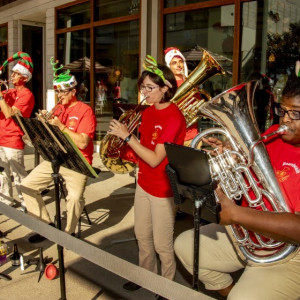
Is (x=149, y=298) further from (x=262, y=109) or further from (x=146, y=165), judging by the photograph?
(x=262, y=109)

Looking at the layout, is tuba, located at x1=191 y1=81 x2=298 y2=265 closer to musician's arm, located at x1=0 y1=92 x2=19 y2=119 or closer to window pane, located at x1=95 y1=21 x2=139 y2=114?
musician's arm, located at x1=0 y1=92 x2=19 y2=119

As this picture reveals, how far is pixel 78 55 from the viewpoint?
9469 mm

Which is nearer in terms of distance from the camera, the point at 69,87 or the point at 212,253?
the point at 212,253

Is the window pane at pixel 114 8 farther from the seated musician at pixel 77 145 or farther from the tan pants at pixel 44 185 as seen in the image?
the tan pants at pixel 44 185

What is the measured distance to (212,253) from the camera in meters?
2.46

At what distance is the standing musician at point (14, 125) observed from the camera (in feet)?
15.1

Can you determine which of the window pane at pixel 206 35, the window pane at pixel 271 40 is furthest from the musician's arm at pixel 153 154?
the window pane at pixel 206 35

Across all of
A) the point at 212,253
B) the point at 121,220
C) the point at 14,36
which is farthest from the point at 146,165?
the point at 14,36

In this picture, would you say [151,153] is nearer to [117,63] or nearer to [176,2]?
[176,2]

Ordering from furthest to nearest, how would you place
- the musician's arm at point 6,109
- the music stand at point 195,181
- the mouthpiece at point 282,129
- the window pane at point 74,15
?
1. the window pane at point 74,15
2. the musician's arm at point 6,109
3. the mouthpiece at point 282,129
4. the music stand at point 195,181

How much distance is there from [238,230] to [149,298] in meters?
1.24

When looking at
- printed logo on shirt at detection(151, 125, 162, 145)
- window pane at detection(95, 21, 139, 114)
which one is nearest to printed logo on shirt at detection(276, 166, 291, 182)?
printed logo on shirt at detection(151, 125, 162, 145)

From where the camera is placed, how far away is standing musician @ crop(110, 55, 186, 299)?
274 cm

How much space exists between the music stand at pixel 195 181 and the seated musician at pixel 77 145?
67.8 inches
